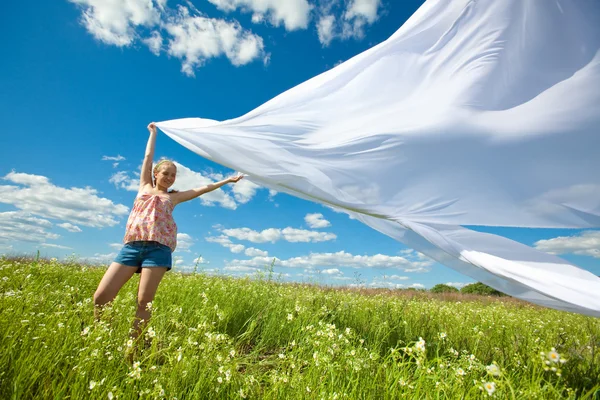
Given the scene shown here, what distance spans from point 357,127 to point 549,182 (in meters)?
1.94

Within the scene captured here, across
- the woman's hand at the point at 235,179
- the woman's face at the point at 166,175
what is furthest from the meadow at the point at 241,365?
the woman's hand at the point at 235,179

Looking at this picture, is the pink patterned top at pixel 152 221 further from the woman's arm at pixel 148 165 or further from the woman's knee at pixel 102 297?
the woman's knee at pixel 102 297

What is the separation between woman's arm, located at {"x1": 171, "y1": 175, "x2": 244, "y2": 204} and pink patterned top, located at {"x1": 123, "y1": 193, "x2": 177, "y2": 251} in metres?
0.17

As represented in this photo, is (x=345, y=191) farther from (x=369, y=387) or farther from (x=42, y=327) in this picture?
(x=42, y=327)

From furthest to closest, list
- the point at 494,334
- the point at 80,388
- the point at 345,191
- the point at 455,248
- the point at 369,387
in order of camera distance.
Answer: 1. the point at 494,334
2. the point at 345,191
3. the point at 455,248
4. the point at 369,387
5. the point at 80,388

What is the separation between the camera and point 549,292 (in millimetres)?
2904

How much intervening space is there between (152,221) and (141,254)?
1.16ft

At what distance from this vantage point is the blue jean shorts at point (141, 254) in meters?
3.69

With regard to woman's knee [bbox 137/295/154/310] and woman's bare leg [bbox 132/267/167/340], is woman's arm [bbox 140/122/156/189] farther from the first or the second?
woman's knee [bbox 137/295/154/310]

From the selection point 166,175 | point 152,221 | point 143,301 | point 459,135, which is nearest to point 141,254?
point 152,221

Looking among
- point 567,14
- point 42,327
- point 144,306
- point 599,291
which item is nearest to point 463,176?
point 599,291

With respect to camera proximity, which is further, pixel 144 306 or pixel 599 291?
pixel 144 306

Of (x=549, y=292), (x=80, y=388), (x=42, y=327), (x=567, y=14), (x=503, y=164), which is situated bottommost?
(x=80, y=388)

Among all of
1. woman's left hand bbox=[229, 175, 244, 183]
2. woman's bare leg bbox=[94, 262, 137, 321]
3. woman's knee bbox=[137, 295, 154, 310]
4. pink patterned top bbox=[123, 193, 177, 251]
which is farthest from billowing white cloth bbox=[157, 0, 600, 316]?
woman's knee bbox=[137, 295, 154, 310]
